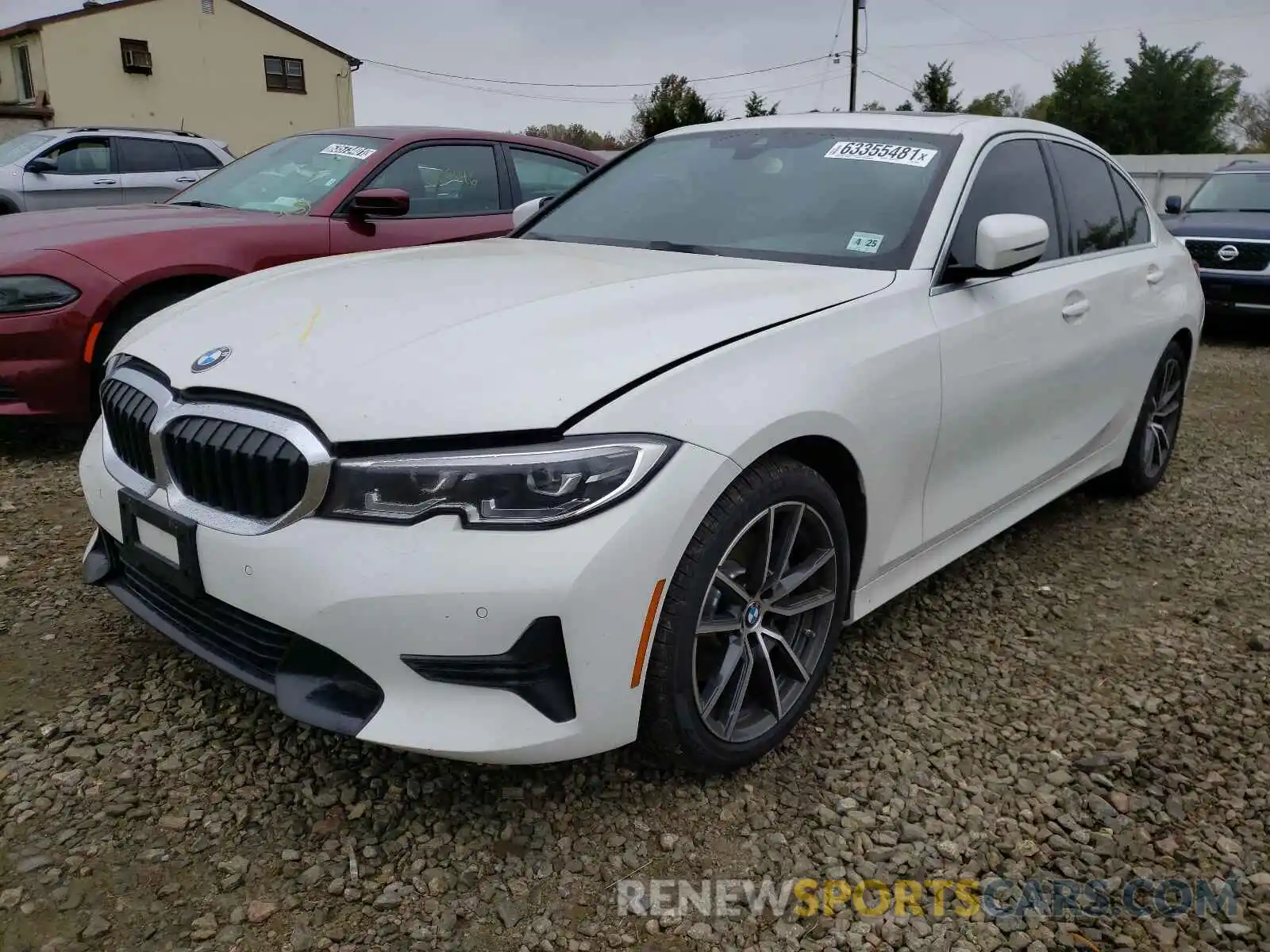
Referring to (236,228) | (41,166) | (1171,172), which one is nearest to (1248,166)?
(1171,172)

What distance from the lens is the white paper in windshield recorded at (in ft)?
17.2

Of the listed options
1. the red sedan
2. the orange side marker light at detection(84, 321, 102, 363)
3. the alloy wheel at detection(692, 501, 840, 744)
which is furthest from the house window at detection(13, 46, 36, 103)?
the alloy wheel at detection(692, 501, 840, 744)

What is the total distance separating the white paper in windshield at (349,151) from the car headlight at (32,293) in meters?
1.64

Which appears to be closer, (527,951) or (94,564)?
(527,951)

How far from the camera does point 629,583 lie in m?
1.88

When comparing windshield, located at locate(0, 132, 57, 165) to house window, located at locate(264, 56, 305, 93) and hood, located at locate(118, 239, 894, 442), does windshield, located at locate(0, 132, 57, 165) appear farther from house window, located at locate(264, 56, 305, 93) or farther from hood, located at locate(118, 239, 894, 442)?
house window, located at locate(264, 56, 305, 93)

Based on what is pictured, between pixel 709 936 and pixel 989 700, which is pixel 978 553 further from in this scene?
pixel 709 936

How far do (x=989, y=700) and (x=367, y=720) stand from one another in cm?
177

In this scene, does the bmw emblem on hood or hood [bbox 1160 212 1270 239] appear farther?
hood [bbox 1160 212 1270 239]

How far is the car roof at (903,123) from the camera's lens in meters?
3.19

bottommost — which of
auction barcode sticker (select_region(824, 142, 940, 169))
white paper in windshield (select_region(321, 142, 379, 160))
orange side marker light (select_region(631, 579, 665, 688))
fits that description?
orange side marker light (select_region(631, 579, 665, 688))

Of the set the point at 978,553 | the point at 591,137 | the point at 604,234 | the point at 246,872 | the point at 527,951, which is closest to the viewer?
the point at 527,951

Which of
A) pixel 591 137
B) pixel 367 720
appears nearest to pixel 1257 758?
pixel 367 720

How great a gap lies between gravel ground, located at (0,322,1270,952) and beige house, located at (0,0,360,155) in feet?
91.5
